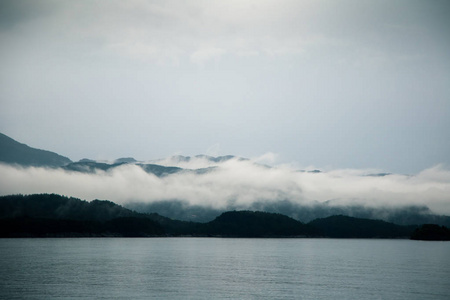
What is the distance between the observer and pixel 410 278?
118438 mm

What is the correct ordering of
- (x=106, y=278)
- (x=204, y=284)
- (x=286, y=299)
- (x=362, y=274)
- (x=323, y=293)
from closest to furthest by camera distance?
(x=286, y=299), (x=323, y=293), (x=204, y=284), (x=106, y=278), (x=362, y=274)

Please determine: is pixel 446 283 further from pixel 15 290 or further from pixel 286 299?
pixel 15 290

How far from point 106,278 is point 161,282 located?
49.6ft

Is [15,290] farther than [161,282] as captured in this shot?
No

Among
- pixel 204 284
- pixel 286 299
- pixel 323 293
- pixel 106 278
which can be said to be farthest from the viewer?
pixel 106 278

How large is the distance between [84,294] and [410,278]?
79972 mm

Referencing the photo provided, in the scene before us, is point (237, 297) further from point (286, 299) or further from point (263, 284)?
point (263, 284)

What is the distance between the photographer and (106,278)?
112 meters

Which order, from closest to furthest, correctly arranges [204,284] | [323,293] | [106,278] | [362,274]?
[323,293], [204,284], [106,278], [362,274]

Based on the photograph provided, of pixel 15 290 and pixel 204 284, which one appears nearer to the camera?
pixel 15 290

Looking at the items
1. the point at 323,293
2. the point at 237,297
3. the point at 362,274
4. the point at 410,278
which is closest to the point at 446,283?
the point at 410,278

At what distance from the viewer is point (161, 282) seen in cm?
10569

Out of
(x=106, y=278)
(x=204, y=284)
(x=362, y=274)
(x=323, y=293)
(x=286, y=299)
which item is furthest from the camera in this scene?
(x=362, y=274)

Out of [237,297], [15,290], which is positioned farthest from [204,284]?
[15,290]
